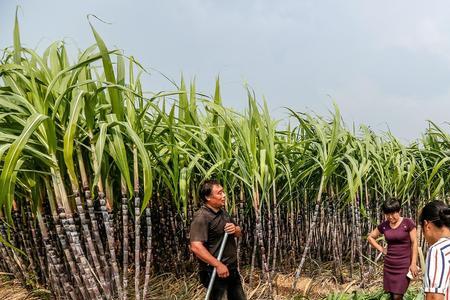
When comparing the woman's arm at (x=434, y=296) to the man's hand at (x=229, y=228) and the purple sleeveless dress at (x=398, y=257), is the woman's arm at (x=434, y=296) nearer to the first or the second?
the man's hand at (x=229, y=228)

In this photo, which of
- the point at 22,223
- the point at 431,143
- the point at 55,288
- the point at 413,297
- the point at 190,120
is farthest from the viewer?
the point at 431,143

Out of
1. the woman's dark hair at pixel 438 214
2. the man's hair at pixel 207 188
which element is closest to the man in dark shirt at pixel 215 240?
the man's hair at pixel 207 188

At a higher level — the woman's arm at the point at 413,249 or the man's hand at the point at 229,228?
the man's hand at the point at 229,228

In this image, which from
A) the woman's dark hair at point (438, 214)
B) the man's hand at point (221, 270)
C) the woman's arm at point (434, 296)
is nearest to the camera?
the woman's arm at point (434, 296)

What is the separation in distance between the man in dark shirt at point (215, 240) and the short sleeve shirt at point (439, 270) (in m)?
0.92

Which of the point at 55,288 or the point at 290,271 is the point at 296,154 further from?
the point at 55,288

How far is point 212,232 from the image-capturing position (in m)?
1.95

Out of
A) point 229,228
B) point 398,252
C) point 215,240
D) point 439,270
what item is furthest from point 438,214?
point 398,252

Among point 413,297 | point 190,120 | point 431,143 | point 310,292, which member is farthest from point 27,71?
point 431,143

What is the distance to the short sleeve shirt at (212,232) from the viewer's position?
187 cm

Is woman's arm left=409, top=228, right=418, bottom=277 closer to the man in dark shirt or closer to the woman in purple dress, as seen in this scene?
the woman in purple dress

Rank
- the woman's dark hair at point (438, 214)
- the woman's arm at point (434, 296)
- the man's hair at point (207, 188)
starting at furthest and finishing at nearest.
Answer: the man's hair at point (207, 188), the woman's dark hair at point (438, 214), the woman's arm at point (434, 296)

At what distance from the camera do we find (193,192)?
2625 mm

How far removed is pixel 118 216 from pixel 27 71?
1.16 m
